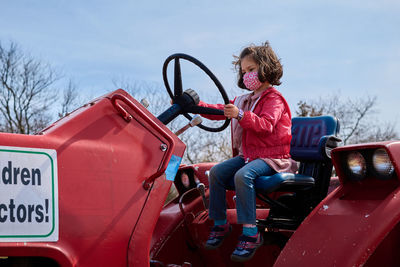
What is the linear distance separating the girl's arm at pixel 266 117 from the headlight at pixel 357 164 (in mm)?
615

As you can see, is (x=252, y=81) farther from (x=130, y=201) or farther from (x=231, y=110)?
(x=130, y=201)

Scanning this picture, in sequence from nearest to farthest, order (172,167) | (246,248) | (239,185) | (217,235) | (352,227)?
(352,227) → (172,167) → (246,248) → (239,185) → (217,235)

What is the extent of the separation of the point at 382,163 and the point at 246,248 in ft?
2.65

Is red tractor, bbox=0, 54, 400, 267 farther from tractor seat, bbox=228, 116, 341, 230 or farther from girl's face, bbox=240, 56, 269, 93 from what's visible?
girl's face, bbox=240, 56, 269, 93

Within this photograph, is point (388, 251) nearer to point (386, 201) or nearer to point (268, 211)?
point (386, 201)

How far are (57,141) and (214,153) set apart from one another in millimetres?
14995

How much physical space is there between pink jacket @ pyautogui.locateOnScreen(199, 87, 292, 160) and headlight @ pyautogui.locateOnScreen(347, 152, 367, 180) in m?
0.62

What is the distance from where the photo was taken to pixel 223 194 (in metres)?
2.88

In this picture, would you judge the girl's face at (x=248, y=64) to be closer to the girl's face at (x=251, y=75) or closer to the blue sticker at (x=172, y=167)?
the girl's face at (x=251, y=75)

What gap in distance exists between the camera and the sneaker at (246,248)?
241cm

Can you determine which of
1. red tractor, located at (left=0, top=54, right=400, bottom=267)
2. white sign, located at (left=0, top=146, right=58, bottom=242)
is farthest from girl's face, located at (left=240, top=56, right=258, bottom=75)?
white sign, located at (left=0, top=146, right=58, bottom=242)

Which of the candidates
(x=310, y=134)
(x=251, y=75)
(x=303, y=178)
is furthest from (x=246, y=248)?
(x=251, y=75)

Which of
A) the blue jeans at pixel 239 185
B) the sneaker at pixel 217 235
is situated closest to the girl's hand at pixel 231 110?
the blue jeans at pixel 239 185

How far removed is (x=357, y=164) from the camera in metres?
2.24
